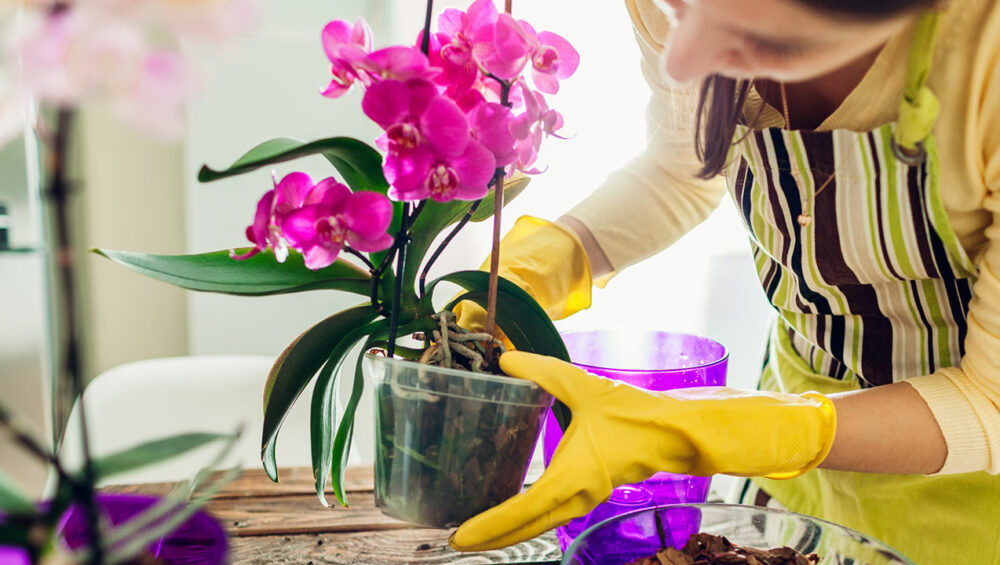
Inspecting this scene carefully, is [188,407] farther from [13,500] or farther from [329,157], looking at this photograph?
[13,500]

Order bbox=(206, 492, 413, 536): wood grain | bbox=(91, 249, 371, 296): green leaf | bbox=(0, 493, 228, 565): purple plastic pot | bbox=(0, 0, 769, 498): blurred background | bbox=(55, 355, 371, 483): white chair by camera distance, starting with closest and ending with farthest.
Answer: bbox=(0, 493, 228, 565): purple plastic pot < bbox=(91, 249, 371, 296): green leaf < bbox=(206, 492, 413, 536): wood grain < bbox=(55, 355, 371, 483): white chair < bbox=(0, 0, 769, 498): blurred background

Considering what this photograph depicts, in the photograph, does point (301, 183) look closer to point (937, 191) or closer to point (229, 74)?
point (937, 191)

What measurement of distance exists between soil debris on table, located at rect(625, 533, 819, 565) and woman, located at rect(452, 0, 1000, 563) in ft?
0.19

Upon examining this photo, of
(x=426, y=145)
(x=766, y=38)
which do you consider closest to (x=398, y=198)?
(x=426, y=145)

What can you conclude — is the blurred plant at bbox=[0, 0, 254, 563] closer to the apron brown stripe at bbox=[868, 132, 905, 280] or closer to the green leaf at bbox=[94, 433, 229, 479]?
the green leaf at bbox=[94, 433, 229, 479]

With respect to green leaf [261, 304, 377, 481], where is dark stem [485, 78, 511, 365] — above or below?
above

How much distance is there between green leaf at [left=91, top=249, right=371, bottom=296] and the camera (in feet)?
1.67

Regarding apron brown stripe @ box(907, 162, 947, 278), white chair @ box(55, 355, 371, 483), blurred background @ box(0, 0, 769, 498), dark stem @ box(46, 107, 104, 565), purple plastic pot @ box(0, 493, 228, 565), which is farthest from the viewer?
blurred background @ box(0, 0, 769, 498)

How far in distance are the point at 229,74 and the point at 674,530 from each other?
4.45 feet

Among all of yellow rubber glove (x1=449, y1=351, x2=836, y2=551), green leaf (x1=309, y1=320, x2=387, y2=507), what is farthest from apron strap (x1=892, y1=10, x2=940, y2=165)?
green leaf (x1=309, y1=320, x2=387, y2=507)

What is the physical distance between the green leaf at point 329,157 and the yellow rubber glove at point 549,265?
286mm

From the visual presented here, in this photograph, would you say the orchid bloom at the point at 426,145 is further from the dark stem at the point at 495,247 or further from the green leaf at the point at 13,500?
the green leaf at the point at 13,500

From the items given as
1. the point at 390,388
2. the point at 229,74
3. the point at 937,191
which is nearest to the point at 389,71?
the point at 390,388

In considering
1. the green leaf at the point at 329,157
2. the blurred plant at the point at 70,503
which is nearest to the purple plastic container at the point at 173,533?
the blurred plant at the point at 70,503
